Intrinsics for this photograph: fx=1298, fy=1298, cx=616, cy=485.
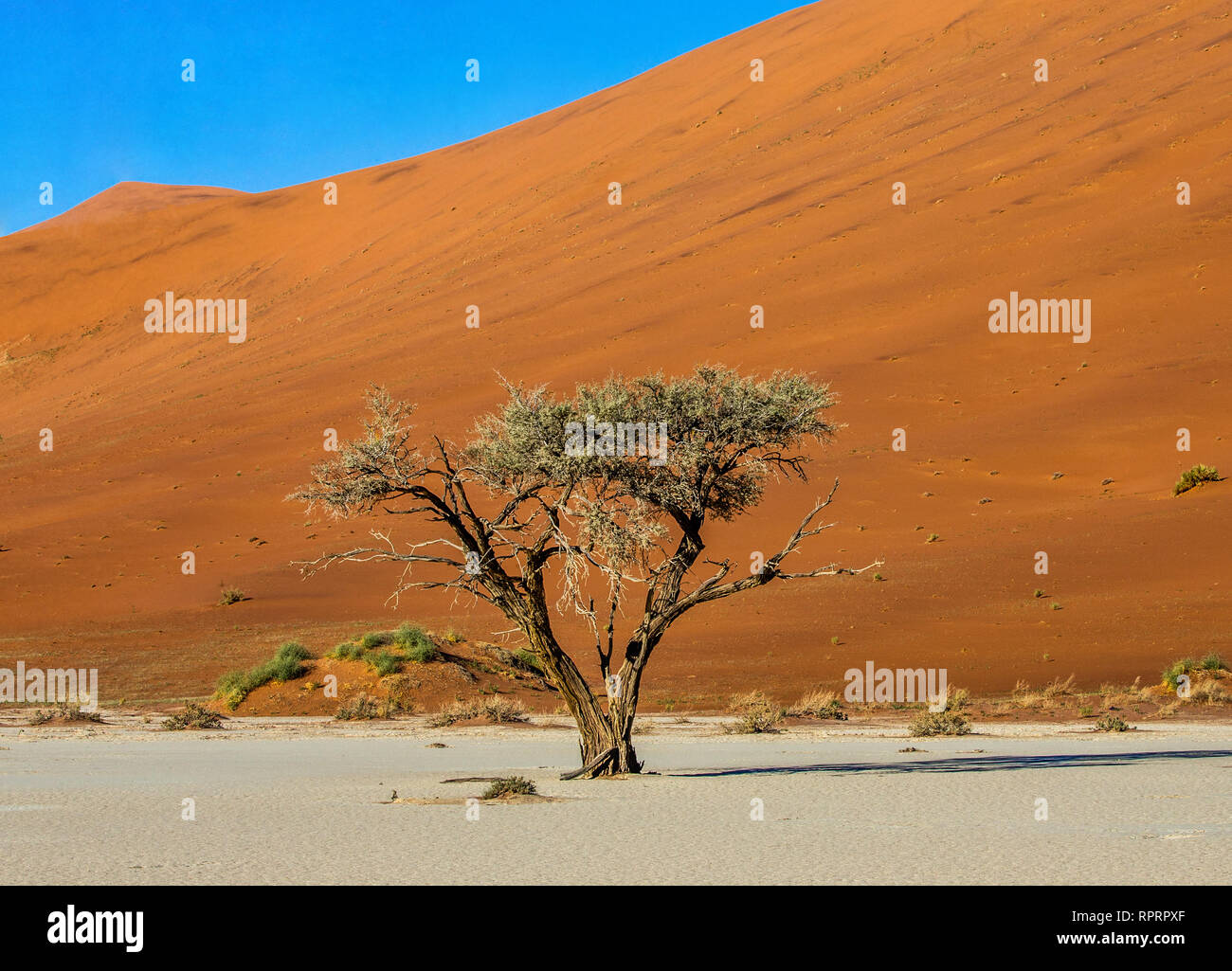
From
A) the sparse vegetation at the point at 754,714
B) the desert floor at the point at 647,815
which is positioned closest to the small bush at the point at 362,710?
the desert floor at the point at 647,815

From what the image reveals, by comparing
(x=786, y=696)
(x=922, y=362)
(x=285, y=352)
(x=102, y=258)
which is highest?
(x=102, y=258)

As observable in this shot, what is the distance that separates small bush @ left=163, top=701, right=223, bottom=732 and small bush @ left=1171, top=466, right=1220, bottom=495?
2734cm

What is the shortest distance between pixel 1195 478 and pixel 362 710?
2529 cm

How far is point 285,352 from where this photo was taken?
70.4 meters

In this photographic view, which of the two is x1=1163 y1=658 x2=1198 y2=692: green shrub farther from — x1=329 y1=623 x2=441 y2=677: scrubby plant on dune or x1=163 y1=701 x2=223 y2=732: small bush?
x1=163 y1=701 x2=223 y2=732: small bush

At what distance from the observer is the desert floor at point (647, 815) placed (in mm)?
9180

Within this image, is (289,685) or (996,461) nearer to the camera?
(289,685)

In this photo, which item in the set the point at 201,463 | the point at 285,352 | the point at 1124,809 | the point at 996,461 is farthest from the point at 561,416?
the point at 285,352

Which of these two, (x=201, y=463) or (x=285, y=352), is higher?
(x=285, y=352)

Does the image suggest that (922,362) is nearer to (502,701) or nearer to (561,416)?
(502,701)

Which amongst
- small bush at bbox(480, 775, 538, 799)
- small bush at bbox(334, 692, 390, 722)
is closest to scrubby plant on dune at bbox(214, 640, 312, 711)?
small bush at bbox(334, 692, 390, 722)

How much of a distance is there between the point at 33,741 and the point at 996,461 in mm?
29834

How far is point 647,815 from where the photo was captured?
38.9 feet

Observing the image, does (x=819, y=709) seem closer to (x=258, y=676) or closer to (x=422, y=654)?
(x=422, y=654)
